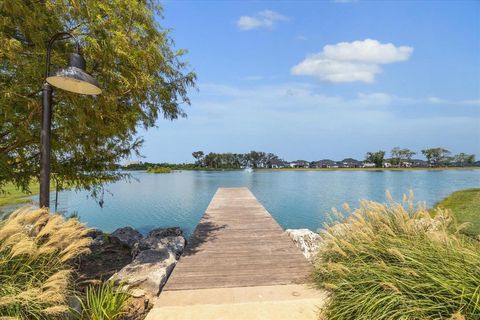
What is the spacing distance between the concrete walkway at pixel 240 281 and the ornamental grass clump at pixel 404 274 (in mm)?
461

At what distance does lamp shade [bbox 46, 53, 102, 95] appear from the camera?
3.19m

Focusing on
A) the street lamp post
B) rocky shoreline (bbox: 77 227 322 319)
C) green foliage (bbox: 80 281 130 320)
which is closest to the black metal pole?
the street lamp post

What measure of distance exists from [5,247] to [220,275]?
9.63ft

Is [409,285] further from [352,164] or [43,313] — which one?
[352,164]

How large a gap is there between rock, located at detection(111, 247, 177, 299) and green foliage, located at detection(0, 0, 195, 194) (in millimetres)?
2462

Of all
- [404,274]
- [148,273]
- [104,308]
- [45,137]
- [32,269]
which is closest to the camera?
[404,274]

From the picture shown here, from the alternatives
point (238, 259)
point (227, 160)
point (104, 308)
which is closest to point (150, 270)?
point (104, 308)

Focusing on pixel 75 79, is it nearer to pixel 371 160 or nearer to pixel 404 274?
pixel 404 274

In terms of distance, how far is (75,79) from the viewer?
10.4ft

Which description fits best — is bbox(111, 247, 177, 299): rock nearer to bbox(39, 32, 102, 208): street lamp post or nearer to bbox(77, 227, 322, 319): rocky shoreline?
bbox(77, 227, 322, 319): rocky shoreline

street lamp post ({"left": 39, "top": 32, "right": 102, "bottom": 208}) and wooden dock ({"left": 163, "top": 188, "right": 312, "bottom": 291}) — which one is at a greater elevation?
street lamp post ({"left": 39, "top": 32, "right": 102, "bottom": 208})

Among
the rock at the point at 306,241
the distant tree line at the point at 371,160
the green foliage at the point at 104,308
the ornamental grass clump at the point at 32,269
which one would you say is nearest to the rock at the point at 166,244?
the green foliage at the point at 104,308

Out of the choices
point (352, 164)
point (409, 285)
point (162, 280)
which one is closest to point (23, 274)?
point (162, 280)

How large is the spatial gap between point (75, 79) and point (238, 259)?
4089 mm
